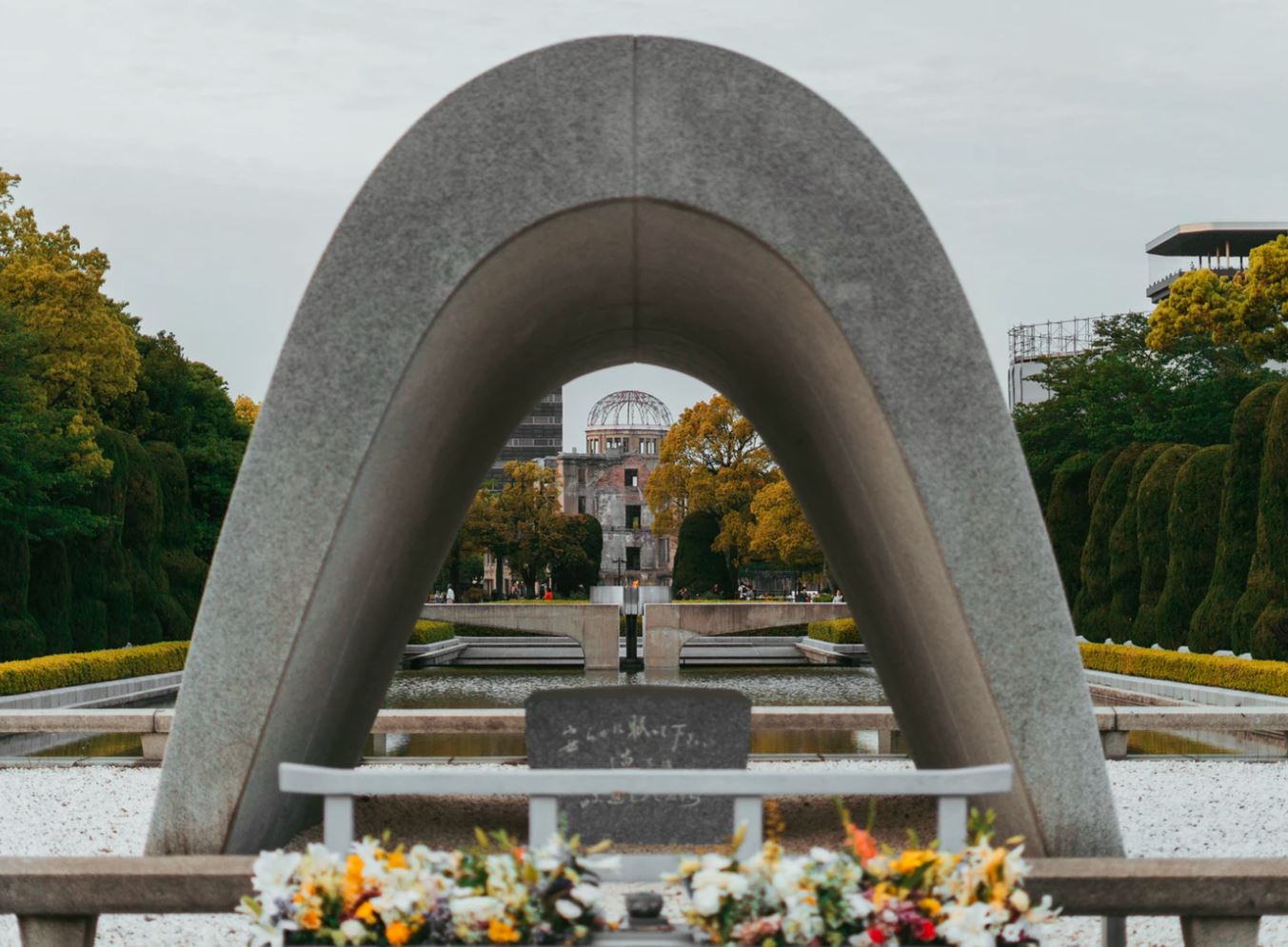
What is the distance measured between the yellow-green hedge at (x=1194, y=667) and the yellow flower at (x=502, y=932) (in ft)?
55.5

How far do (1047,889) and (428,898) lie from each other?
2314 mm

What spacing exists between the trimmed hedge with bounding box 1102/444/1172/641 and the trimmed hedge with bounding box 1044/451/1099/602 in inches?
142

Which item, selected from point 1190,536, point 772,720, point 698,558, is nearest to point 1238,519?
point 1190,536

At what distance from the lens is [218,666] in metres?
5.60

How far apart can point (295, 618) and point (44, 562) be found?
21.8 meters

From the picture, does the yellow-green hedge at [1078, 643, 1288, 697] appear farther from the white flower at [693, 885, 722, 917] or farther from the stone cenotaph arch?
the white flower at [693, 885, 722, 917]

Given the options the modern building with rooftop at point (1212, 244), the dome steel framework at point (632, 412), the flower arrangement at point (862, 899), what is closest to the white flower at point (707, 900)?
the flower arrangement at point (862, 899)

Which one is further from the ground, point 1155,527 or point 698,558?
point 1155,527

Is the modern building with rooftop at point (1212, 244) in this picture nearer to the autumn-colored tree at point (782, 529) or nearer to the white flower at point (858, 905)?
the autumn-colored tree at point (782, 529)

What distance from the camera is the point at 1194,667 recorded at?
846 inches

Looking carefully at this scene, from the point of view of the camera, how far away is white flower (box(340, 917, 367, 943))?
4469 mm

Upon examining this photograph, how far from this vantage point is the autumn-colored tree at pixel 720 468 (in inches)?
1874

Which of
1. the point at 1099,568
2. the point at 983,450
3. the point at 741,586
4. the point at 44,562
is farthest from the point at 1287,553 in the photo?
the point at 741,586

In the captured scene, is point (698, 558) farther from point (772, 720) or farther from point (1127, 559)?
point (772, 720)
